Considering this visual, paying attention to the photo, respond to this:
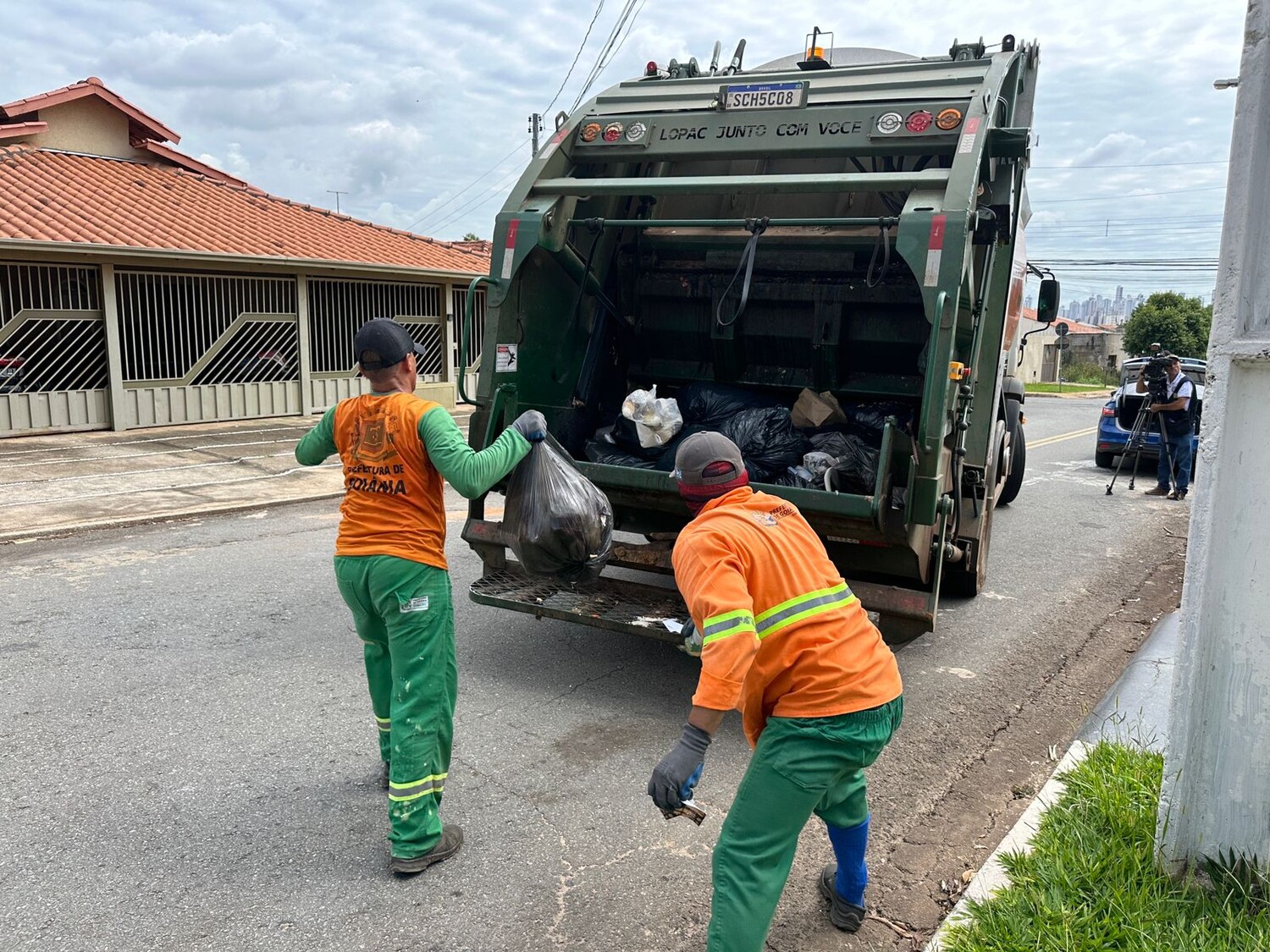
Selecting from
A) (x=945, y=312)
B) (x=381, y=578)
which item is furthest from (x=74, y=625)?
(x=945, y=312)

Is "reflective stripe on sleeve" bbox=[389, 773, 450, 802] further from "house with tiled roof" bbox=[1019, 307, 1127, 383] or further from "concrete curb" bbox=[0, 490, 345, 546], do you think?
"house with tiled roof" bbox=[1019, 307, 1127, 383]

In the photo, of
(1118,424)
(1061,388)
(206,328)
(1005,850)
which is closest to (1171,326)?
(1061,388)

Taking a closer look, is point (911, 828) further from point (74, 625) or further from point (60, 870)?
point (74, 625)

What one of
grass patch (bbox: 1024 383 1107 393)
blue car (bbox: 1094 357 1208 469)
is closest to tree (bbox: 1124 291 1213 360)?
grass patch (bbox: 1024 383 1107 393)

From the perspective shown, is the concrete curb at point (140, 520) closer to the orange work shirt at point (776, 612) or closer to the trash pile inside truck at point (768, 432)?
the trash pile inside truck at point (768, 432)

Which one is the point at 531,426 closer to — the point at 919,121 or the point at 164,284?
the point at 919,121

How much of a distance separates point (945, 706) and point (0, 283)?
12351 mm

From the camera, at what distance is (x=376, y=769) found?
3.71 metres

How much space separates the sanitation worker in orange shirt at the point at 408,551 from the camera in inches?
121

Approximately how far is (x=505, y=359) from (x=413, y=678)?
2208 mm

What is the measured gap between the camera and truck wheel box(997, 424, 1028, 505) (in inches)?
350

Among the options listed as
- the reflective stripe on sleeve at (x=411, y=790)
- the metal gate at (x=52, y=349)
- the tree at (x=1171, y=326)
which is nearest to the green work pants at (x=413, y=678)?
the reflective stripe on sleeve at (x=411, y=790)

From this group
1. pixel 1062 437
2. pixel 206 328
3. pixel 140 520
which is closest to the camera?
pixel 140 520

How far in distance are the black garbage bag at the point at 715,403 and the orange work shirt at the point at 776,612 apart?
2.78m
